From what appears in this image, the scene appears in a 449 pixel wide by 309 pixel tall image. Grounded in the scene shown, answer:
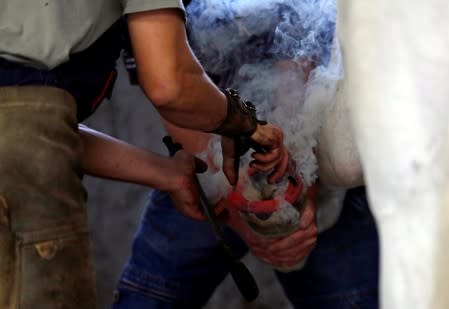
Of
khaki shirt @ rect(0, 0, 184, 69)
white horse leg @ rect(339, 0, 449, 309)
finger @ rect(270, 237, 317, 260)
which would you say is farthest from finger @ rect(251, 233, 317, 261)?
white horse leg @ rect(339, 0, 449, 309)

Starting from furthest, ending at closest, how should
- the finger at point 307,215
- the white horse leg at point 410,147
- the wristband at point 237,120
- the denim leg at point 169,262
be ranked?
the denim leg at point 169,262 → the finger at point 307,215 → the wristband at point 237,120 → the white horse leg at point 410,147

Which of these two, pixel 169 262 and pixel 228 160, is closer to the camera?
pixel 228 160

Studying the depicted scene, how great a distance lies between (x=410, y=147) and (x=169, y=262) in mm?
709

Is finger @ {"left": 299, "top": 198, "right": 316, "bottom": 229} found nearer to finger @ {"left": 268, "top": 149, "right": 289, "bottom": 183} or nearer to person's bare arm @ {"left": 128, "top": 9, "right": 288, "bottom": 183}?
finger @ {"left": 268, "top": 149, "right": 289, "bottom": 183}

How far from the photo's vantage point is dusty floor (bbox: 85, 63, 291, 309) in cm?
140

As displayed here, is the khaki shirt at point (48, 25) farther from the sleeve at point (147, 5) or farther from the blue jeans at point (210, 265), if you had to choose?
the blue jeans at point (210, 265)

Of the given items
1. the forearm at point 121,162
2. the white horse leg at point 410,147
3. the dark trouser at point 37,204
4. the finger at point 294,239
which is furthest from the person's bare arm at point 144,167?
the white horse leg at point 410,147

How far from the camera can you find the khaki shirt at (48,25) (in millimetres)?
670

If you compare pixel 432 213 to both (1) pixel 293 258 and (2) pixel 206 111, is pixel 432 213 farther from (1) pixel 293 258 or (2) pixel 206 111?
(1) pixel 293 258

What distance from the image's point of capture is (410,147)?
1.31 feet

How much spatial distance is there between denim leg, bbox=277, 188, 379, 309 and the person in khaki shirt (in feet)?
1.03

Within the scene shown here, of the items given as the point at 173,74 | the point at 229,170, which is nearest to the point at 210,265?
the point at 229,170

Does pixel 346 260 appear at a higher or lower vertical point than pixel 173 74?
lower

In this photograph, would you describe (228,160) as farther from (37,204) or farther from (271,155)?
(37,204)
